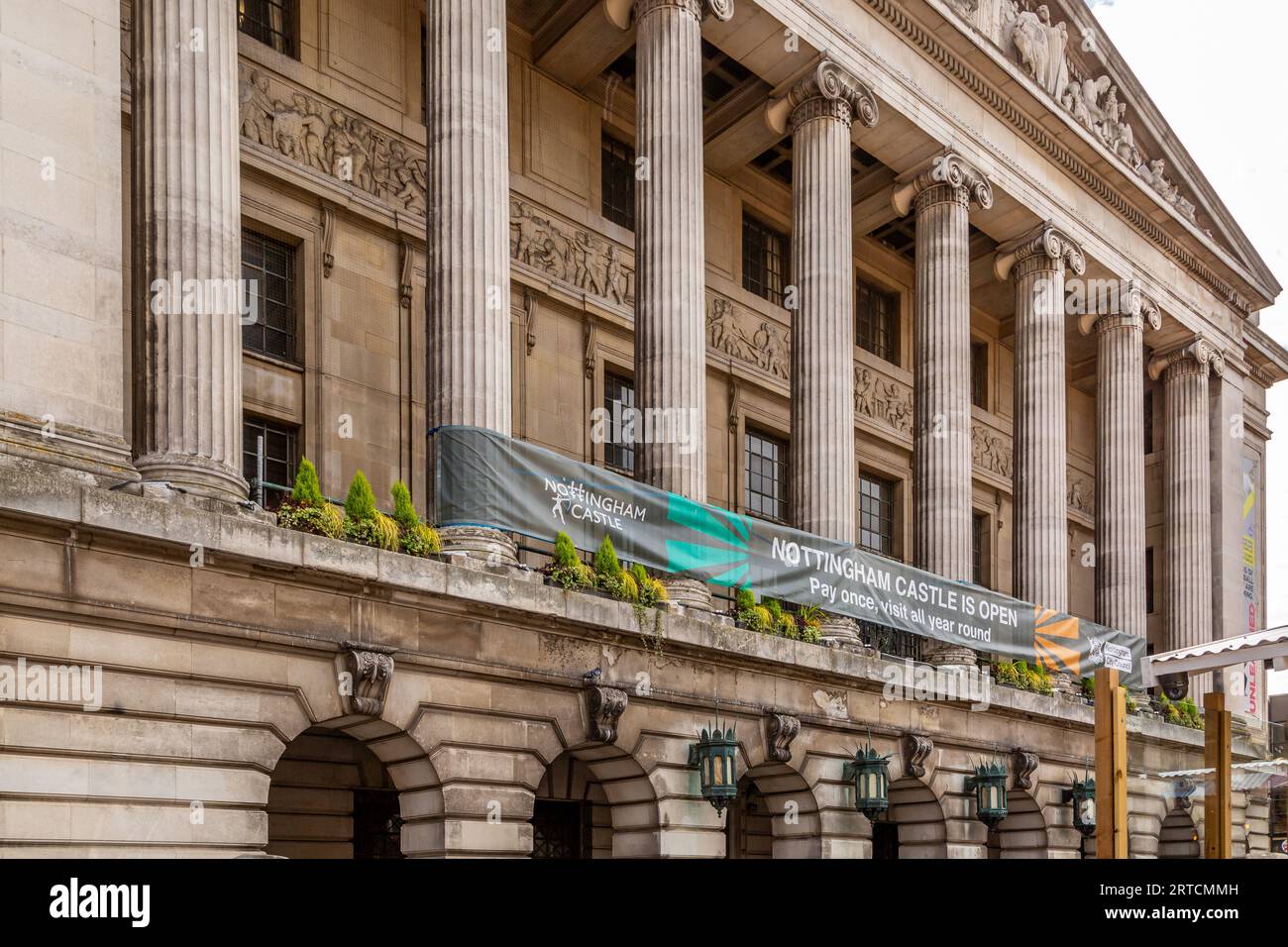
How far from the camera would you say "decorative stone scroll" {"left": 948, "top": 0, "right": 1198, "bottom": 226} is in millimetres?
35094

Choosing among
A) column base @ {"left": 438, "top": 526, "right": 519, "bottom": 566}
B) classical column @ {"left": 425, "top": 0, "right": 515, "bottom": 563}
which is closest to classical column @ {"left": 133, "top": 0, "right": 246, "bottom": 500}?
column base @ {"left": 438, "top": 526, "right": 519, "bottom": 566}

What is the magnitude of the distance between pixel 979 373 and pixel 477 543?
88.2ft

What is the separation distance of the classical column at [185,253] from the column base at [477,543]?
3280mm

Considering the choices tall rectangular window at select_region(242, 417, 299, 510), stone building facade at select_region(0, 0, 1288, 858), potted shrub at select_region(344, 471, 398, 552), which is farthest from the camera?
tall rectangular window at select_region(242, 417, 299, 510)

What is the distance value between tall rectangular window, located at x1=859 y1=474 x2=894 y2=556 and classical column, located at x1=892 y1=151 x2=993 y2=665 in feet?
17.1

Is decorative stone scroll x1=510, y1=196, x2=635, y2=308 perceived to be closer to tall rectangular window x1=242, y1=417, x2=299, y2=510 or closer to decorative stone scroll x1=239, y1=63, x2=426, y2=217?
decorative stone scroll x1=239, y1=63, x2=426, y2=217

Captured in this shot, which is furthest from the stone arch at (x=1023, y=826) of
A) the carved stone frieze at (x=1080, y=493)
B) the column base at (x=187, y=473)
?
the column base at (x=187, y=473)

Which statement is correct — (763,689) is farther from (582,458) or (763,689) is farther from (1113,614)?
(1113,614)

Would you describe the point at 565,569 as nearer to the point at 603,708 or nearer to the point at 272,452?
the point at 603,708

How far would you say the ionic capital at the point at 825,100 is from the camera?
1136 inches

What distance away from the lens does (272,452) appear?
2386 centimetres

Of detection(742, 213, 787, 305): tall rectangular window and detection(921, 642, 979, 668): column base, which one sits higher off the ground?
detection(742, 213, 787, 305): tall rectangular window
